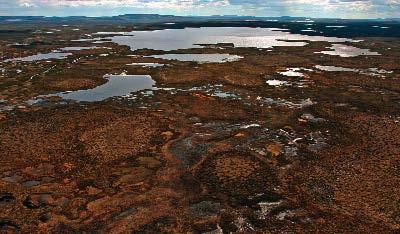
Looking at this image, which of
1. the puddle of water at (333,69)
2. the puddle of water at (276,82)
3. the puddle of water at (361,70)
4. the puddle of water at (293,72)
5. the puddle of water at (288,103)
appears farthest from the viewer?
the puddle of water at (333,69)

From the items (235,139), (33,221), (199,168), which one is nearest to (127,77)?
(235,139)

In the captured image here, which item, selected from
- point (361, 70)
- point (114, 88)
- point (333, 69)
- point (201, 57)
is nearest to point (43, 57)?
point (201, 57)

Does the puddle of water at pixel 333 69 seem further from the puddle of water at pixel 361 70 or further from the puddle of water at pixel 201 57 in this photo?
the puddle of water at pixel 201 57

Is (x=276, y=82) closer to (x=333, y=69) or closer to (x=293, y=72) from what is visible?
(x=293, y=72)

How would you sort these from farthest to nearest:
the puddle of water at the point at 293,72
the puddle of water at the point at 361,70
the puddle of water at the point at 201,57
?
the puddle of water at the point at 201,57 → the puddle of water at the point at 361,70 → the puddle of water at the point at 293,72

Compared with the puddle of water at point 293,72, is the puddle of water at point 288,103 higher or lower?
lower

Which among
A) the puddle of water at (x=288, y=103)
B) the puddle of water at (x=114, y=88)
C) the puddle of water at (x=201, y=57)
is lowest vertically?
the puddle of water at (x=288, y=103)

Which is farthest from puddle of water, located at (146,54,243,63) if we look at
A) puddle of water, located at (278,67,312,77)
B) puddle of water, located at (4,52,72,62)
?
puddle of water, located at (4,52,72,62)

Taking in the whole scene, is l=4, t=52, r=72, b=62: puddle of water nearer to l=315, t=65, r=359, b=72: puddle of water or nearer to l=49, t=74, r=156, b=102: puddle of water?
l=49, t=74, r=156, b=102: puddle of water

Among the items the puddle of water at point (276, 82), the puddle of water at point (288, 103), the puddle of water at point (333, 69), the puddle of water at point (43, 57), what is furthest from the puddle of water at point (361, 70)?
the puddle of water at point (43, 57)

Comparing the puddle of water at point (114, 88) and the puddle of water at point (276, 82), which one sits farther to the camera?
the puddle of water at point (276, 82)
